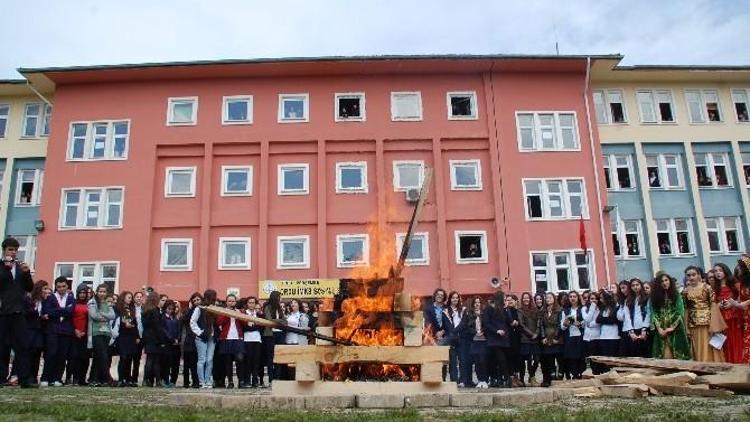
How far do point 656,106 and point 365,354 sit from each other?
28.3 meters

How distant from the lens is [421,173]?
27.8 metres

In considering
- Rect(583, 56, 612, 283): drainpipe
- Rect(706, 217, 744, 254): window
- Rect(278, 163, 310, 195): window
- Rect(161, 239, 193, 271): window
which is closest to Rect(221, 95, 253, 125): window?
Rect(278, 163, 310, 195): window

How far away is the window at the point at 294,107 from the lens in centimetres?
2830

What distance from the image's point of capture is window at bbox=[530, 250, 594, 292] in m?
26.3

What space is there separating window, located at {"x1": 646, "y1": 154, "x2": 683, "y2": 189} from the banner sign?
54.3 ft

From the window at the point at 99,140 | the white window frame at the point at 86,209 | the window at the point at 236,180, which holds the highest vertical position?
the window at the point at 99,140

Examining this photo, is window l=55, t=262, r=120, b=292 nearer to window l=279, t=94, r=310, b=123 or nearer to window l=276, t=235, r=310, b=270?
window l=276, t=235, r=310, b=270

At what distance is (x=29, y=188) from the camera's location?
30.1 m

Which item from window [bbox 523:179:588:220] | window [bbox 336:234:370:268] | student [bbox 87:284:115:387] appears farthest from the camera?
window [bbox 523:179:588:220]

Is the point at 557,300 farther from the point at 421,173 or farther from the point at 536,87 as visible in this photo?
the point at 536,87

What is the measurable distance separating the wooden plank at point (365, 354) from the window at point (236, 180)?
20.1 metres

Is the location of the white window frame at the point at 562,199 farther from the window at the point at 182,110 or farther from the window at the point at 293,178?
the window at the point at 182,110

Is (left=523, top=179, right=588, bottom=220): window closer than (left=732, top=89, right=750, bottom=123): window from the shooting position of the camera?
Yes

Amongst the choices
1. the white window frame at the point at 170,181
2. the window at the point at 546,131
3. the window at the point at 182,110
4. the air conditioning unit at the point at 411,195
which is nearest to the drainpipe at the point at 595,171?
the window at the point at 546,131
